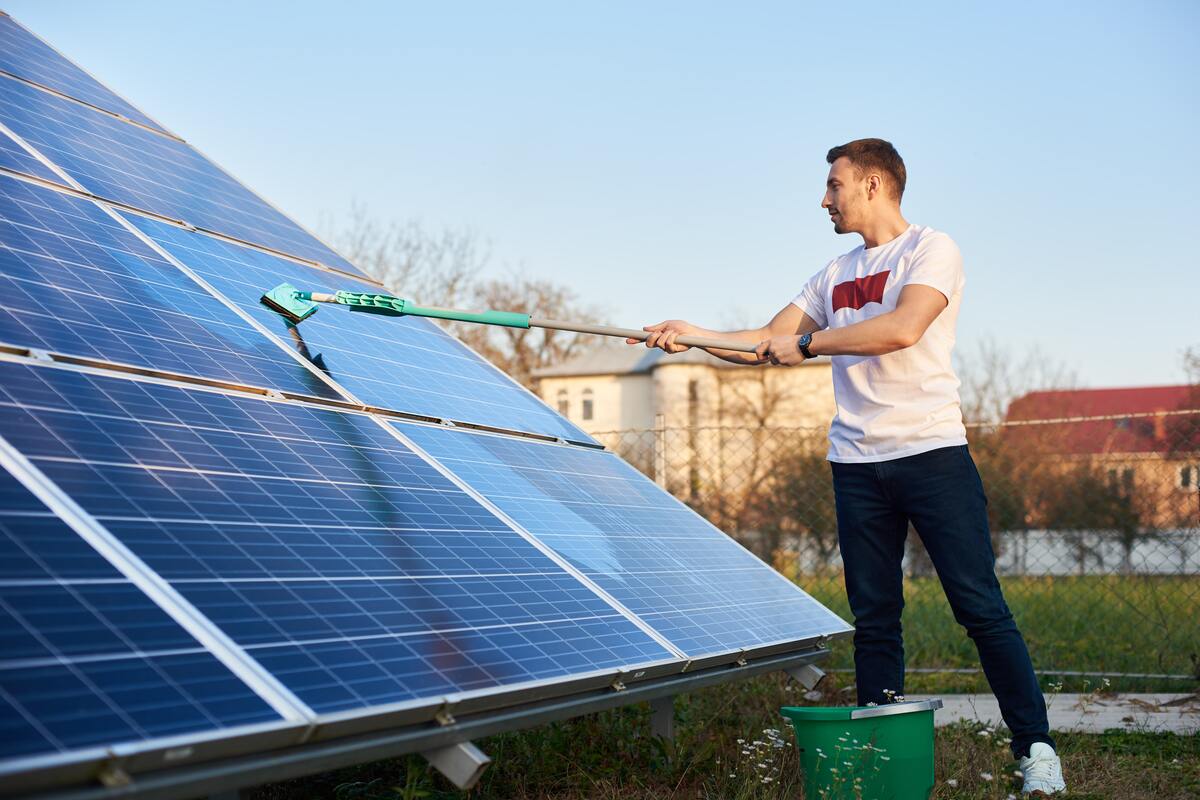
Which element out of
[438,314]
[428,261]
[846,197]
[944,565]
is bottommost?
[944,565]

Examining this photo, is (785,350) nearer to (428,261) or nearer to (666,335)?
(666,335)

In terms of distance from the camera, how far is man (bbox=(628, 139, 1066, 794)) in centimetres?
418

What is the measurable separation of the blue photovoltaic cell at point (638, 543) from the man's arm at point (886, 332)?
3.09ft

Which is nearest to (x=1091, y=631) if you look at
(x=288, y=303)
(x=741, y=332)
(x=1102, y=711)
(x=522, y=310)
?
(x=1102, y=711)

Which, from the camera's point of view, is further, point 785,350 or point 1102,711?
point 1102,711

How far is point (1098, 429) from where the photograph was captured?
11.3m

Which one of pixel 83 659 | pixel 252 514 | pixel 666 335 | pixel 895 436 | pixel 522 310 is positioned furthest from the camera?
pixel 522 310

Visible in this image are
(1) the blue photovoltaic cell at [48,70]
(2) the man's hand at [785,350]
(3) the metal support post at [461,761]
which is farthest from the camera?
(1) the blue photovoltaic cell at [48,70]

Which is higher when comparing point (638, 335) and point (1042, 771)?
point (638, 335)

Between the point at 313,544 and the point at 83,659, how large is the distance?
93 centimetres

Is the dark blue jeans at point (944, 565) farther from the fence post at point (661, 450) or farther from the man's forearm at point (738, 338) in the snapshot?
the fence post at point (661, 450)

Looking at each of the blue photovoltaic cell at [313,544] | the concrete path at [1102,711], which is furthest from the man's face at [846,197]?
the concrete path at [1102,711]

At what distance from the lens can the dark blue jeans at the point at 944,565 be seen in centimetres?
420

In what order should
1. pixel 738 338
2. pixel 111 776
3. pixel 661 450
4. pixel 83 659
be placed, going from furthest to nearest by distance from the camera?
pixel 661 450 → pixel 738 338 → pixel 83 659 → pixel 111 776
